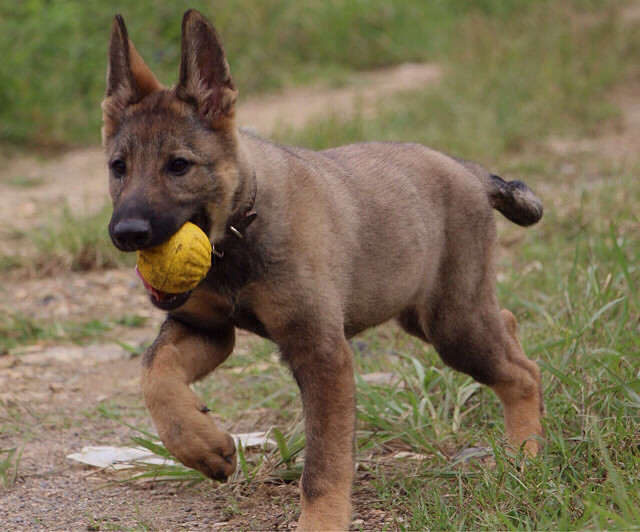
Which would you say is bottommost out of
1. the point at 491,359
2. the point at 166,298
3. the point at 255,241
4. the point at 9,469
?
the point at 9,469

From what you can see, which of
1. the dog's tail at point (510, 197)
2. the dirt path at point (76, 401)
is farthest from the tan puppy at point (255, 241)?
the dirt path at point (76, 401)

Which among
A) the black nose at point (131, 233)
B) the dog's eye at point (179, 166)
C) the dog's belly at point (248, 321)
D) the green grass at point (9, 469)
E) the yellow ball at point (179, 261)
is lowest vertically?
the green grass at point (9, 469)

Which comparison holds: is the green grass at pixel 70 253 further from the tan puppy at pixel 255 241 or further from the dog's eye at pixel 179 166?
the dog's eye at pixel 179 166

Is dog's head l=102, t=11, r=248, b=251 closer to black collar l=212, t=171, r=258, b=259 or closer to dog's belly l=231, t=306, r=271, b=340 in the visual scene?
black collar l=212, t=171, r=258, b=259

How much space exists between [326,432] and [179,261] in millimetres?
844

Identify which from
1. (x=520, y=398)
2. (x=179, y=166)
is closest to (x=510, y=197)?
(x=520, y=398)

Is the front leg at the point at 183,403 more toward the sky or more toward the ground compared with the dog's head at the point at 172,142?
more toward the ground

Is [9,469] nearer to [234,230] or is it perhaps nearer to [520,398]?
[234,230]

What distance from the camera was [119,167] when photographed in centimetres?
357

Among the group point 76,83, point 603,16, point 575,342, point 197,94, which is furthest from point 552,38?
point 197,94

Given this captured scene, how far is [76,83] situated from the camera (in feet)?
35.7

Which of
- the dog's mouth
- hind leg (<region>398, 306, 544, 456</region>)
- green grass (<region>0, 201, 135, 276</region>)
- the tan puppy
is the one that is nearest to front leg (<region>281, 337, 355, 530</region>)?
the tan puppy

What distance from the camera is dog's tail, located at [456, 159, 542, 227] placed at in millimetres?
4598

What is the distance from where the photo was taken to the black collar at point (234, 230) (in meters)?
3.60
